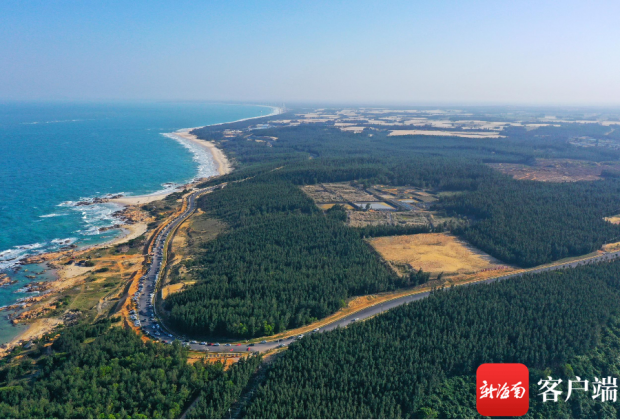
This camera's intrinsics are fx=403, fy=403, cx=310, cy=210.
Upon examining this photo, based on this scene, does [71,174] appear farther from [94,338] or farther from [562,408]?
[562,408]

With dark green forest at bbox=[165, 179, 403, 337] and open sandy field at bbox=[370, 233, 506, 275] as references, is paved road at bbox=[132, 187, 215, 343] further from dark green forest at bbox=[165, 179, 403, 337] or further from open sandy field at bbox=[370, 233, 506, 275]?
open sandy field at bbox=[370, 233, 506, 275]

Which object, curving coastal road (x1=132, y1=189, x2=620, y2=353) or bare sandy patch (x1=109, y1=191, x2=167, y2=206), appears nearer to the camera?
curving coastal road (x1=132, y1=189, x2=620, y2=353)

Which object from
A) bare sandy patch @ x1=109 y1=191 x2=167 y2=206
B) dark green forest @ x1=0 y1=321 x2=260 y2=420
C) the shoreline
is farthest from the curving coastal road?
bare sandy patch @ x1=109 y1=191 x2=167 y2=206

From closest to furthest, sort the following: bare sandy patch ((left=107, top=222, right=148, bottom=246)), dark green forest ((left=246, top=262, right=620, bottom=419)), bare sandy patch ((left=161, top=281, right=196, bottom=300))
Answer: dark green forest ((left=246, top=262, right=620, bottom=419)) → bare sandy patch ((left=161, top=281, right=196, bottom=300)) → bare sandy patch ((left=107, top=222, right=148, bottom=246))

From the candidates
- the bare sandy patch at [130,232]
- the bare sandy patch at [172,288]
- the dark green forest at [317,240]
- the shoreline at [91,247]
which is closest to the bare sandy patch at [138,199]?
the shoreline at [91,247]

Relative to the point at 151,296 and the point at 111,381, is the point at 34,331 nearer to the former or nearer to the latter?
the point at 151,296

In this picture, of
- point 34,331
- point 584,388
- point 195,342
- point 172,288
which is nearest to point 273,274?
point 172,288
